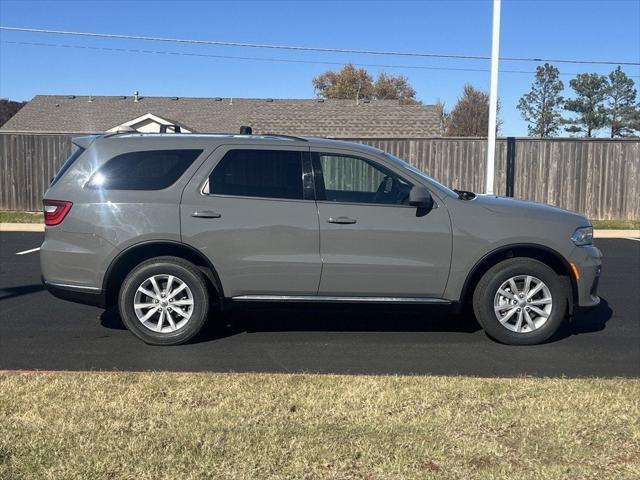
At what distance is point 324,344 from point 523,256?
2.03m

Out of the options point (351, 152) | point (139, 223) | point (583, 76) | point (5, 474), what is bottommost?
point (5, 474)

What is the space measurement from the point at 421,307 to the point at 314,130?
21516 mm

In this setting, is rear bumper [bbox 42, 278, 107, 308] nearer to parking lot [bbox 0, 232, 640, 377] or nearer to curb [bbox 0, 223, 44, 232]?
parking lot [bbox 0, 232, 640, 377]

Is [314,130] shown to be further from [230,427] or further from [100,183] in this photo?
[230,427]

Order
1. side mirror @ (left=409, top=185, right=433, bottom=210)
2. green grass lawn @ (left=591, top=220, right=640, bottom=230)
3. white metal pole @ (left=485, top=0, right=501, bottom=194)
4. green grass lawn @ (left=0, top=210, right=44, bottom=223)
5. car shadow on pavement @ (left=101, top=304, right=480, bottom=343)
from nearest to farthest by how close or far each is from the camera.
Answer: side mirror @ (left=409, top=185, right=433, bottom=210) < car shadow on pavement @ (left=101, top=304, right=480, bottom=343) < white metal pole @ (left=485, top=0, right=501, bottom=194) < green grass lawn @ (left=591, top=220, right=640, bottom=230) < green grass lawn @ (left=0, top=210, right=44, bottom=223)

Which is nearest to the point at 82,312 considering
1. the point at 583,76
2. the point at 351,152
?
the point at 351,152

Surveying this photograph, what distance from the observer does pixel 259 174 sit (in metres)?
6.30

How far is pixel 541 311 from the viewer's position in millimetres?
6254

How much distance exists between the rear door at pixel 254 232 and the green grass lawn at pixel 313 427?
125 cm

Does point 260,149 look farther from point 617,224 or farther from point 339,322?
point 617,224

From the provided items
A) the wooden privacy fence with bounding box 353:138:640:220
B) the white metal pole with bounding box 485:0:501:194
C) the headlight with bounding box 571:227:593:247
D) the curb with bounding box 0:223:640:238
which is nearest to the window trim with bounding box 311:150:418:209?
the headlight with bounding box 571:227:593:247

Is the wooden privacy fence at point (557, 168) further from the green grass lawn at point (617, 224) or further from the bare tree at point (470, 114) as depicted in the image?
the bare tree at point (470, 114)

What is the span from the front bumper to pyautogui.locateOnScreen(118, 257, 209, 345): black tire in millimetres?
3386

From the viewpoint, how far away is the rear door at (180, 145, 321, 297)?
607cm
